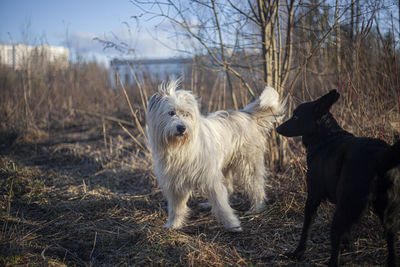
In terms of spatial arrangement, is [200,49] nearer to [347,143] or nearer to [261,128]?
[261,128]

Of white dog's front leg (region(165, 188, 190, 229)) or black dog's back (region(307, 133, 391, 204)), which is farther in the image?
white dog's front leg (region(165, 188, 190, 229))

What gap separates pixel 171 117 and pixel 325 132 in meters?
1.70

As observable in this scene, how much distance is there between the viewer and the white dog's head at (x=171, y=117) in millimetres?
3189

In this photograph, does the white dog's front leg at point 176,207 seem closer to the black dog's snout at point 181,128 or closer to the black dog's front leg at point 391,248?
the black dog's snout at point 181,128

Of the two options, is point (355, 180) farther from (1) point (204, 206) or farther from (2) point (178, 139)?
(1) point (204, 206)

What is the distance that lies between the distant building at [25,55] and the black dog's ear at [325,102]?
8.46 metres

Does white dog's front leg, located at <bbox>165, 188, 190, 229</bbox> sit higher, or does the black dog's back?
the black dog's back

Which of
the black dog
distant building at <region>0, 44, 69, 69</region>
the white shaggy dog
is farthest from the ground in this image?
distant building at <region>0, 44, 69, 69</region>

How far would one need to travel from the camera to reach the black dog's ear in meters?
2.28

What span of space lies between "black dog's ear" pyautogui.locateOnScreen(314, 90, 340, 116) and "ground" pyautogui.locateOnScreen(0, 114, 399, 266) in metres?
1.33

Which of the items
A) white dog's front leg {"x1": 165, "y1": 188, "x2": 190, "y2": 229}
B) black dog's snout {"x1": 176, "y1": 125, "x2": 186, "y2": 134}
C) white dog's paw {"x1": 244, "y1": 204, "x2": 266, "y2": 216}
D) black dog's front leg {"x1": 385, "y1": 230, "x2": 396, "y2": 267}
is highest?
black dog's snout {"x1": 176, "y1": 125, "x2": 186, "y2": 134}

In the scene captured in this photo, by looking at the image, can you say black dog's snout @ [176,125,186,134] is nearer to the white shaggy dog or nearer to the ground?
the white shaggy dog

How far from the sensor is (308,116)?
2.49 m

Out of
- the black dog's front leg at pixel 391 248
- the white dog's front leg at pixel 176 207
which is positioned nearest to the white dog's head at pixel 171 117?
the white dog's front leg at pixel 176 207
